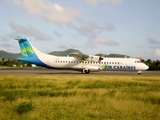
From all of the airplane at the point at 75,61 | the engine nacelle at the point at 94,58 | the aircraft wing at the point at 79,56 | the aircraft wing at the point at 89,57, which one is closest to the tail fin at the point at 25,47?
the airplane at the point at 75,61

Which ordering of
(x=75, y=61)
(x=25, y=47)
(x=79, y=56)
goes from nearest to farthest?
(x=79, y=56), (x=75, y=61), (x=25, y=47)

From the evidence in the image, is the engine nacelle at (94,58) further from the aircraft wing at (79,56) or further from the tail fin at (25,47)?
the tail fin at (25,47)

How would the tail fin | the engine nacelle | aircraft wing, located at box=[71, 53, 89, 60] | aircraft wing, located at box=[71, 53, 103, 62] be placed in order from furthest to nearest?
1. the tail fin
2. the engine nacelle
3. aircraft wing, located at box=[71, 53, 103, 62]
4. aircraft wing, located at box=[71, 53, 89, 60]

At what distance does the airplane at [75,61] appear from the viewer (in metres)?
43.7

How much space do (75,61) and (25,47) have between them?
10432 mm

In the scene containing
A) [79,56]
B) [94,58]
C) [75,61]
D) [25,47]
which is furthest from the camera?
[25,47]

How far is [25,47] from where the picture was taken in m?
44.4

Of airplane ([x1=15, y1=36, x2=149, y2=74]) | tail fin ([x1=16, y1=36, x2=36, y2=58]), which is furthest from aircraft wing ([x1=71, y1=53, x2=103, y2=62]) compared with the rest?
tail fin ([x1=16, y1=36, x2=36, y2=58])

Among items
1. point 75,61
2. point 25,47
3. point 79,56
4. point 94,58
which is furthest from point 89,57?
point 25,47

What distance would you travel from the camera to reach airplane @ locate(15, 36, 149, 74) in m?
43.7

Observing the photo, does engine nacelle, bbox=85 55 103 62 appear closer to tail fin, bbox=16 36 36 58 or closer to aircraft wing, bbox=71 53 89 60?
aircraft wing, bbox=71 53 89 60

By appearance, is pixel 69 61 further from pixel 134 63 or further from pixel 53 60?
pixel 134 63

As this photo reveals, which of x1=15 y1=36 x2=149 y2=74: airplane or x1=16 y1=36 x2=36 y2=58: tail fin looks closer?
x1=15 y1=36 x2=149 y2=74: airplane

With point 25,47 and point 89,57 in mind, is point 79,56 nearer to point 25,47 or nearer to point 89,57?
point 89,57
